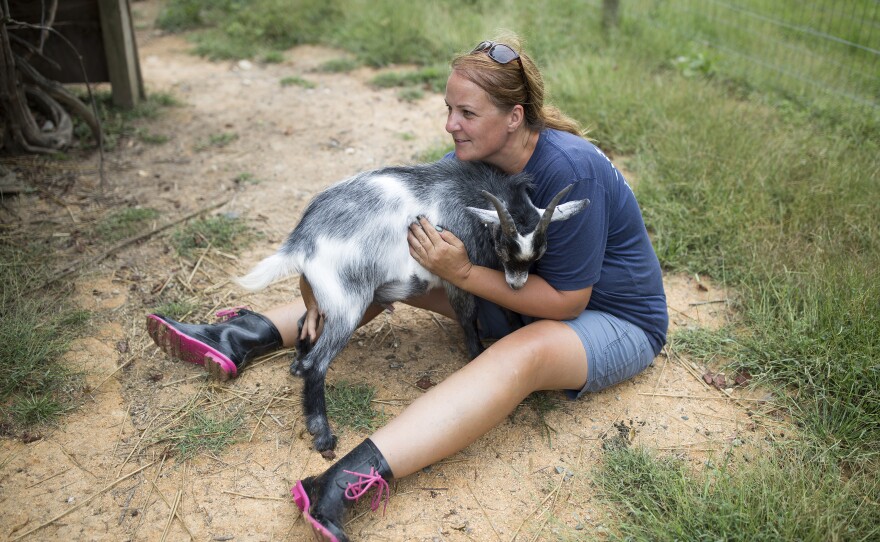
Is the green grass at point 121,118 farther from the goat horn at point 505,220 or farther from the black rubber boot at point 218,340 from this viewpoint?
the goat horn at point 505,220

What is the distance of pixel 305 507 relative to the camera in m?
2.21

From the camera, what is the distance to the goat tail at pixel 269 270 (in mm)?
2529

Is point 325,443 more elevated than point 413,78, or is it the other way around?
point 413,78

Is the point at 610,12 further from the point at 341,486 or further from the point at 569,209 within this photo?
the point at 341,486

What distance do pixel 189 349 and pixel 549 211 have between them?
1602 millimetres

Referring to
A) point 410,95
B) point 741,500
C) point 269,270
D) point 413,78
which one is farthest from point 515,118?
point 413,78

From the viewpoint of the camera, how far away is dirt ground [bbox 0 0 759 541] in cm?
235

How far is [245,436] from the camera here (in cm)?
268

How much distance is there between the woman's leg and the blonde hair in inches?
32.2

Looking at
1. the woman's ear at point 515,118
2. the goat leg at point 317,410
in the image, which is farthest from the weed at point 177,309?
the woman's ear at point 515,118

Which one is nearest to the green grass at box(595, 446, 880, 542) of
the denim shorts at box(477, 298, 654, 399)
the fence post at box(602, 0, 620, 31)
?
the denim shorts at box(477, 298, 654, 399)

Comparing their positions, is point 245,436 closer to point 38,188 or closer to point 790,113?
point 38,188

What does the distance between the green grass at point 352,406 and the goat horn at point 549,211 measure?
40.4 inches

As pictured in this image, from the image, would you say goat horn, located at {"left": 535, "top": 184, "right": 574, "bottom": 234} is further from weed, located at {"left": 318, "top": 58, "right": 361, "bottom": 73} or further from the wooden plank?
weed, located at {"left": 318, "top": 58, "right": 361, "bottom": 73}
